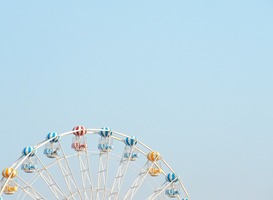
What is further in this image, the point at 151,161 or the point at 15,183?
the point at 151,161

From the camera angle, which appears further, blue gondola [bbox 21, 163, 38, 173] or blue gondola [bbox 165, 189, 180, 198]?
blue gondola [bbox 165, 189, 180, 198]

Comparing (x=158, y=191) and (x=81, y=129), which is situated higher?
(x=81, y=129)

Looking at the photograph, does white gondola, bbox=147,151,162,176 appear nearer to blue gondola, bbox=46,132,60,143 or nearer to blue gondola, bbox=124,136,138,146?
blue gondola, bbox=124,136,138,146

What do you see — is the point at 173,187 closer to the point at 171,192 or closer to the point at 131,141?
the point at 171,192

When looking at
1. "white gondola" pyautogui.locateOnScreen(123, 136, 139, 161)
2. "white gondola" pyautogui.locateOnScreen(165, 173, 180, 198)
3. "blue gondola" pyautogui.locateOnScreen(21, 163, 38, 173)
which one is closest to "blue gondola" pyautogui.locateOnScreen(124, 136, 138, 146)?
"white gondola" pyautogui.locateOnScreen(123, 136, 139, 161)

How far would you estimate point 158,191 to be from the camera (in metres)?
54.7

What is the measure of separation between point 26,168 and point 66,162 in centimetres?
263

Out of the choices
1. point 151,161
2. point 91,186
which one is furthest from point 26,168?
point 151,161

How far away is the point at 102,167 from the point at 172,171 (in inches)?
203

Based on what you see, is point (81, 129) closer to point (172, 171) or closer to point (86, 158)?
point (86, 158)

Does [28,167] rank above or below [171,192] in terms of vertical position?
above

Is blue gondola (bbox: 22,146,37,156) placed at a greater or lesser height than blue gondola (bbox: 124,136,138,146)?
lesser

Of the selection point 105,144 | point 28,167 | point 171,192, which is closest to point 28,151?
point 28,167

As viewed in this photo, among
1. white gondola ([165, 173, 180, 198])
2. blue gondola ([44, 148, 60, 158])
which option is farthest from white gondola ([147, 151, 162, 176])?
blue gondola ([44, 148, 60, 158])
